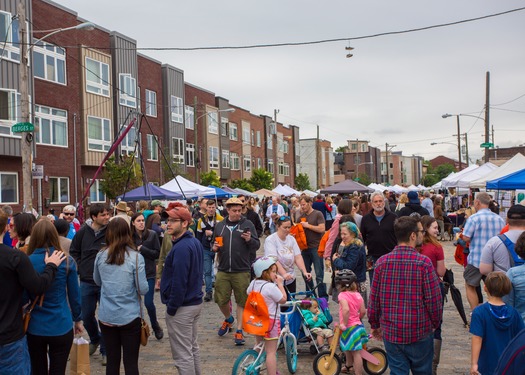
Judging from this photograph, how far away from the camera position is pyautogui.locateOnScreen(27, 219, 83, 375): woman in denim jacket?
4.55 meters

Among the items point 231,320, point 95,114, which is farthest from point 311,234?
point 95,114

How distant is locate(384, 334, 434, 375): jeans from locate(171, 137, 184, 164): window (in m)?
32.7

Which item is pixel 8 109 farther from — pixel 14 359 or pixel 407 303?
pixel 407 303

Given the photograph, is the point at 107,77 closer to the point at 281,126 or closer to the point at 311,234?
the point at 311,234

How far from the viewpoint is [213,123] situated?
4416 cm

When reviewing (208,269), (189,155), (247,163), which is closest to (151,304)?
(208,269)

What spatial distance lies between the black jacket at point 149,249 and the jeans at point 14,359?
3323 mm

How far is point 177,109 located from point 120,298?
3305cm

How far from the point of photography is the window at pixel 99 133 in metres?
27.6

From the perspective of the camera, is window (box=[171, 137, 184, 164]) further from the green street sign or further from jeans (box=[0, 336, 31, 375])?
jeans (box=[0, 336, 31, 375])

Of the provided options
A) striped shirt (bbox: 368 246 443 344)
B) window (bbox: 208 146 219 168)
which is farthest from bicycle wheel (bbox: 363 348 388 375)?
window (bbox: 208 146 219 168)

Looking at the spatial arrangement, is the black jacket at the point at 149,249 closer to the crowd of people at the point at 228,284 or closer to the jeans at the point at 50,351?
the crowd of people at the point at 228,284

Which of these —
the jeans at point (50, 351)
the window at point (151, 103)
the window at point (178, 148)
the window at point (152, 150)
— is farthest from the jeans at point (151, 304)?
the window at point (178, 148)

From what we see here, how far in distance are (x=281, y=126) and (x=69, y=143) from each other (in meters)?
38.7
